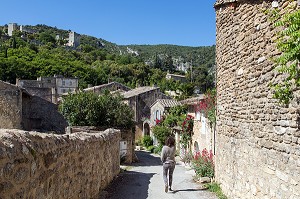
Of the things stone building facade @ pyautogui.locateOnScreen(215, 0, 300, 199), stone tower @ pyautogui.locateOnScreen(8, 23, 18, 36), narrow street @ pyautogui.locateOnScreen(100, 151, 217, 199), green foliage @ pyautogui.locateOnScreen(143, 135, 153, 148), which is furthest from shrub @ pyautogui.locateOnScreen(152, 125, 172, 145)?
stone tower @ pyautogui.locateOnScreen(8, 23, 18, 36)

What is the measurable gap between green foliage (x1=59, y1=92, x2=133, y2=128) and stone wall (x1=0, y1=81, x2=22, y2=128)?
2874mm

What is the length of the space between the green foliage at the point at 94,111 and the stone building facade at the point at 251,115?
506 inches

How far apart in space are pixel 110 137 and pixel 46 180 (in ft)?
23.2

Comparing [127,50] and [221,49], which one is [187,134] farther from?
[127,50]

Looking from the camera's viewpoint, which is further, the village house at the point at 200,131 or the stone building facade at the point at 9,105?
the stone building facade at the point at 9,105

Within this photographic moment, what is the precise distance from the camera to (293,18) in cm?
Result: 458

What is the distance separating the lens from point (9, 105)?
20984 mm

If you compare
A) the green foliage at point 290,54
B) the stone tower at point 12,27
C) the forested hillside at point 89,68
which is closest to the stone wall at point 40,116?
the green foliage at point 290,54

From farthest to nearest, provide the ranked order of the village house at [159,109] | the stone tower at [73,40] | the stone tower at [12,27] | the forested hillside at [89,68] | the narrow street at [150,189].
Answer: the stone tower at [73,40] → the stone tower at [12,27] → the forested hillside at [89,68] → the village house at [159,109] → the narrow street at [150,189]

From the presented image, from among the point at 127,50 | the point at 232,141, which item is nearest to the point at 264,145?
the point at 232,141

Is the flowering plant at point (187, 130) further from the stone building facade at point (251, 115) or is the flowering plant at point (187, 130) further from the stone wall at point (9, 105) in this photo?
the stone building facade at point (251, 115)

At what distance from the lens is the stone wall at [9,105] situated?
68.1ft

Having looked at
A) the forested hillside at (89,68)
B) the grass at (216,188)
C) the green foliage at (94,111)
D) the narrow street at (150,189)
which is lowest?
the narrow street at (150,189)

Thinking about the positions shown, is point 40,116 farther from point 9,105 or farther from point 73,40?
point 73,40
